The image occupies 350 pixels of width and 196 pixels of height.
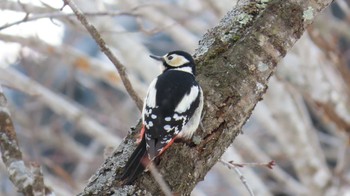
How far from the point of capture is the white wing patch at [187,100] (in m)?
1.92

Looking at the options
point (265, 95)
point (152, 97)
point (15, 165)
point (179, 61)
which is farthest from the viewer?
point (265, 95)

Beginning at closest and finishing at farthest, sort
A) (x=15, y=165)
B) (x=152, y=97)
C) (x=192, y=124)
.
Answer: (x=15, y=165), (x=192, y=124), (x=152, y=97)

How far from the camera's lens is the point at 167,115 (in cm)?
197

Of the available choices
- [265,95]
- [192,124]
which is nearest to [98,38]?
[192,124]

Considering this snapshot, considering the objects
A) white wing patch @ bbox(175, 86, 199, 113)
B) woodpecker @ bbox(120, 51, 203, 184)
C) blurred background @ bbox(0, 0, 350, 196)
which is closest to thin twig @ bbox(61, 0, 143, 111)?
woodpecker @ bbox(120, 51, 203, 184)

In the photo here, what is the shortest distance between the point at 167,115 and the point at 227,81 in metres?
0.19

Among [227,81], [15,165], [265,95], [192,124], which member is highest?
[265,95]

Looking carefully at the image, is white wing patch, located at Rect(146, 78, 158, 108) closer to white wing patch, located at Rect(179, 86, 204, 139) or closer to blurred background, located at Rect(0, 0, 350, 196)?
white wing patch, located at Rect(179, 86, 204, 139)

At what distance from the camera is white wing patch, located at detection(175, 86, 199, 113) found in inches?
75.4

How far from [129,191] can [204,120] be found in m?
0.31

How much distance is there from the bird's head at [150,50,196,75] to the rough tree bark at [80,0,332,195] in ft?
0.09

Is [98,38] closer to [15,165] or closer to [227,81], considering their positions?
[227,81]

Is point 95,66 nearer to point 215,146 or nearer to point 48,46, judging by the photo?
point 48,46

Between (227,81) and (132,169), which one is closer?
(132,169)
